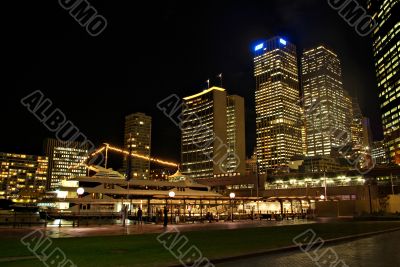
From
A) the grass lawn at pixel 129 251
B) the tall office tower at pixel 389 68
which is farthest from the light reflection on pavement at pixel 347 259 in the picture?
the tall office tower at pixel 389 68

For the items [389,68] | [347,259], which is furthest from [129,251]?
[389,68]

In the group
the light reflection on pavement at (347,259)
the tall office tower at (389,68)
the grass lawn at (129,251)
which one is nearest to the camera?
the grass lawn at (129,251)

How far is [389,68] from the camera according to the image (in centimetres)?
18875

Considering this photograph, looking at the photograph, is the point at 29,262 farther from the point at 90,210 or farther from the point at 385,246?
the point at 90,210

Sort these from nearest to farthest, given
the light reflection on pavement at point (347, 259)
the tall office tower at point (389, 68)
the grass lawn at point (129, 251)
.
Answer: the grass lawn at point (129, 251) < the light reflection on pavement at point (347, 259) < the tall office tower at point (389, 68)

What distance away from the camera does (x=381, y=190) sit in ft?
384

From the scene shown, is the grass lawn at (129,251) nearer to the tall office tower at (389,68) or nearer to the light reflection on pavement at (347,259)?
the light reflection on pavement at (347,259)

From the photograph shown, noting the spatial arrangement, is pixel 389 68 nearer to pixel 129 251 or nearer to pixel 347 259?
pixel 347 259

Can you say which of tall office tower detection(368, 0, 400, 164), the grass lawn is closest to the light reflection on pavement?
the grass lawn

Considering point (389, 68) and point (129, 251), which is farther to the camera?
point (389, 68)

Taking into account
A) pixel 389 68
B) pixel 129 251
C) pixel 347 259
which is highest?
pixel 389 68

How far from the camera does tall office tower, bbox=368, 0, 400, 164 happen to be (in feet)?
594

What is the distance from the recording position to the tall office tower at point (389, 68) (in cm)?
18100

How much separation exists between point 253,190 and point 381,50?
11128 centimetres
